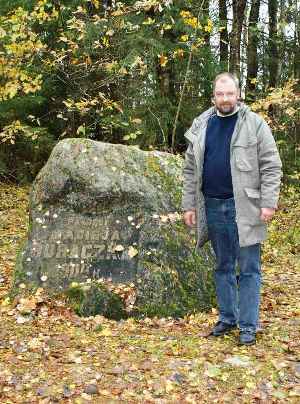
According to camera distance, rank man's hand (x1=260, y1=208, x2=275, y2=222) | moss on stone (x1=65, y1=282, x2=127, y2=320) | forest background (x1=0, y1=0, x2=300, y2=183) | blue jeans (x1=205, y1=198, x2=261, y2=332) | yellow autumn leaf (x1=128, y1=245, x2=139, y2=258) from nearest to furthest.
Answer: man's hand (x1=260, y1=208, x2=275, y2=222) < blue jeans (x1=205, y1=198, x2=261, y2=332) < moss on stone (x1=65, y1=282, x2=127, y2=320) < yellow autumn leaf (x1=128, y1=245, x2=139, y2=258) < forest background (x1=0, y1=0, x2=300, y2=183)

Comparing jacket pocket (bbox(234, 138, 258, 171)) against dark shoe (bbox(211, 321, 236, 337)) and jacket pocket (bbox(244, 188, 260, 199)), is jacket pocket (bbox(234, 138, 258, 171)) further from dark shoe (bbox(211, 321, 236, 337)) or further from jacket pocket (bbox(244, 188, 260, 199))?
dark shoe (bbox(211, 321, 236, 337))

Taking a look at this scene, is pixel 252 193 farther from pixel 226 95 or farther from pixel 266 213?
pixel 226 95

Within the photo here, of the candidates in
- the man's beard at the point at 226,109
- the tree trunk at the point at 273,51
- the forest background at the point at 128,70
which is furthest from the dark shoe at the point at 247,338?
the tree trunk at the point at 273,51

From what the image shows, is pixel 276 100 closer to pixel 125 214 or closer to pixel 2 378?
pixel 125 214

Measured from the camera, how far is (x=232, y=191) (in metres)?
4.90

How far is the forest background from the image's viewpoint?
383 inches

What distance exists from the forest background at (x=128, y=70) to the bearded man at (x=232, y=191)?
13.8 feet

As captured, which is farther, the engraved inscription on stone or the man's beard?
the engraved inscription on stone

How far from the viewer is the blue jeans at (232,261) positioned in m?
4.95

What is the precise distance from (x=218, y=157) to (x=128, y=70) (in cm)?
685

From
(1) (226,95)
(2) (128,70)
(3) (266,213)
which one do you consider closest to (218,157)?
(1) (226,95)

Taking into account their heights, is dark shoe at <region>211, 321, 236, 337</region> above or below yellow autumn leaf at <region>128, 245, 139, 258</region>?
below

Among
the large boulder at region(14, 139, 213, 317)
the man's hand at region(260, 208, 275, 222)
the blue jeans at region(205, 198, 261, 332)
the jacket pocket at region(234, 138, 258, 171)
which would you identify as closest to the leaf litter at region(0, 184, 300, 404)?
the large boulder at region(14, 139, 213, 317)

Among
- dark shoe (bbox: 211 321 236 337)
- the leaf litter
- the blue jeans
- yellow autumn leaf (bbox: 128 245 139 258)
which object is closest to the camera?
the leaf litter
